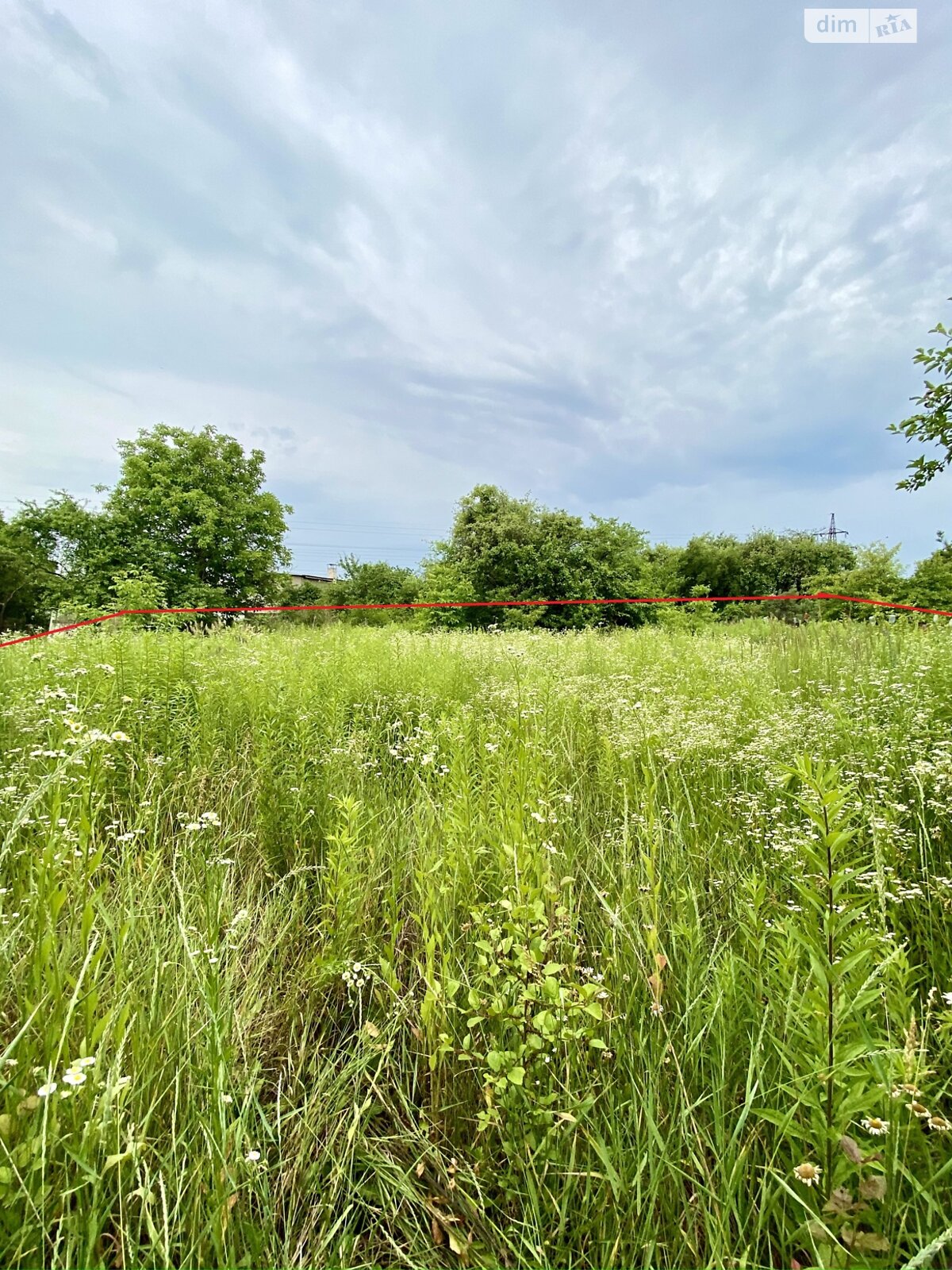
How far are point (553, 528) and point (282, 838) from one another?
2069 cm

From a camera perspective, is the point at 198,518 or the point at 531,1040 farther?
the point at 198,518

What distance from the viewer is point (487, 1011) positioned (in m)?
1.26

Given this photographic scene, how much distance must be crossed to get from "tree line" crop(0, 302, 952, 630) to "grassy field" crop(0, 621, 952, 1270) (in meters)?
13.8

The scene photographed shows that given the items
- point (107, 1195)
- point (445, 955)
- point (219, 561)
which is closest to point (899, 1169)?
point (445, 955)

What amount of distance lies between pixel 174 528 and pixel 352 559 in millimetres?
9256

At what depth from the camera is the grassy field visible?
3.10 ft

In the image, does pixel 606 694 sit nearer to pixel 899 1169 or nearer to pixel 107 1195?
pixel 899 1169

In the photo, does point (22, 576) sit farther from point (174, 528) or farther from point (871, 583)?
point (871, 583)

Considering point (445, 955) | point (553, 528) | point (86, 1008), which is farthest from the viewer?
point (553, 528)

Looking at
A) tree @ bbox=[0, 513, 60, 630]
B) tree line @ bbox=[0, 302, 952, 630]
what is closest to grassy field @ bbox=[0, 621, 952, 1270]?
tree line @ bbox=[0, 302, 952, 630]

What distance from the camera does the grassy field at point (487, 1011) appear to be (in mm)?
943

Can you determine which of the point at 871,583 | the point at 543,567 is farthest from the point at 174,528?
the point at 871,583

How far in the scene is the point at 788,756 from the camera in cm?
241

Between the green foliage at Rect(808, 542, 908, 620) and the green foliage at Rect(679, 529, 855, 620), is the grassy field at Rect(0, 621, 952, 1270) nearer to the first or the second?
the green foliage at Rect(808, 542, 908, 620)
